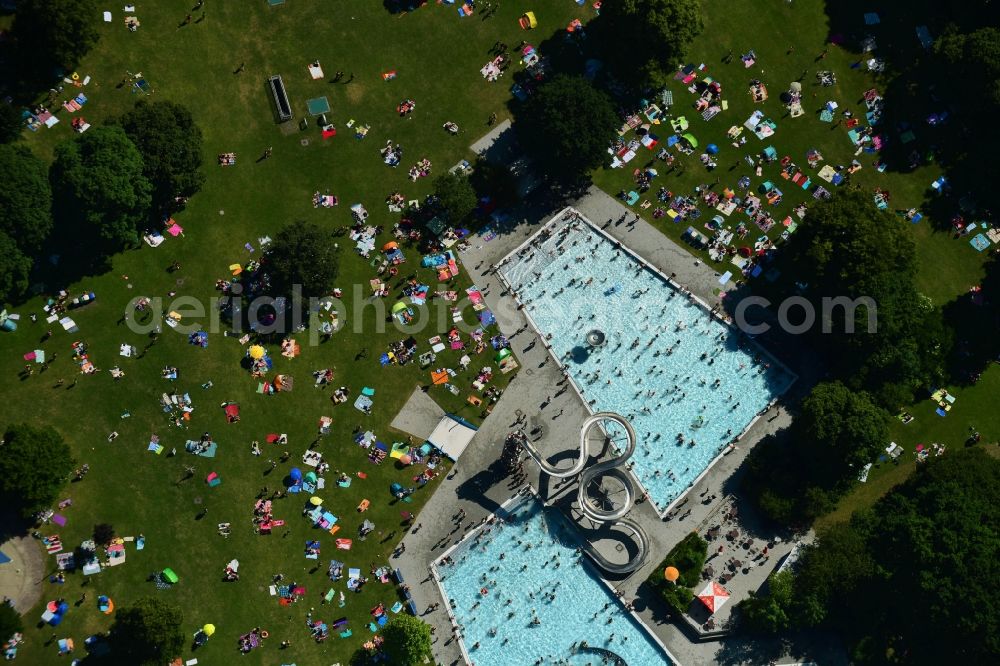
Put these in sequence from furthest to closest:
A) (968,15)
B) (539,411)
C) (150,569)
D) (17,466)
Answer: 1. (968,15)
2. (539,411)
3. (150,569)
4. (17,466)

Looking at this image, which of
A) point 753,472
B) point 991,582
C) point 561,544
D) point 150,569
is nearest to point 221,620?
Result: point 150,569

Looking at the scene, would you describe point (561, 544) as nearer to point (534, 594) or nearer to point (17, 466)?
point (534, 594)

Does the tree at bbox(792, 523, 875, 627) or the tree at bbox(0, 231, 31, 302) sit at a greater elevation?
the tree at bbox(0, 231, 31, 302)

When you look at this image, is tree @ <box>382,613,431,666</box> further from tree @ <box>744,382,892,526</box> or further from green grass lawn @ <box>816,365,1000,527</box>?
green grass lawn @ <box>816,365,1000,527</box>

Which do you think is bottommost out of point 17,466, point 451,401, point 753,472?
point 753,472

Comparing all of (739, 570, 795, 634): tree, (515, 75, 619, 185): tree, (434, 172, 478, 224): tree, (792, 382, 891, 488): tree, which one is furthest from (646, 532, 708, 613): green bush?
(434, 172, 478, 224): tree
